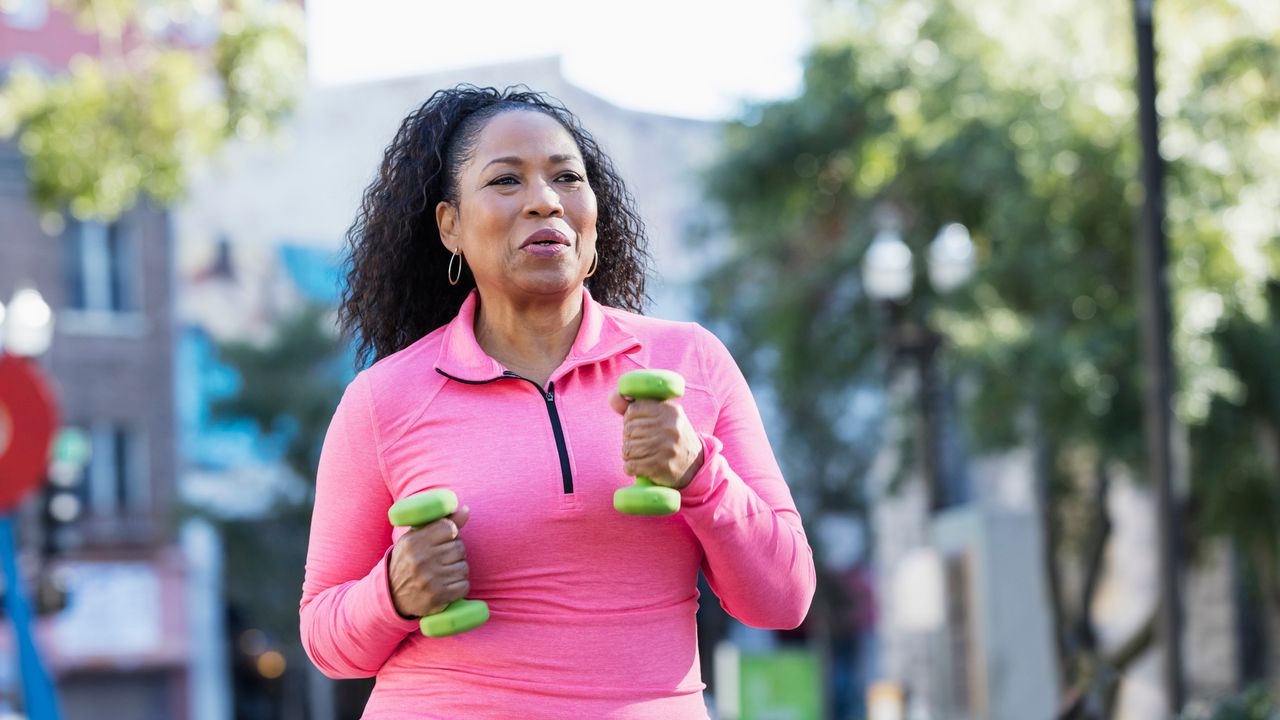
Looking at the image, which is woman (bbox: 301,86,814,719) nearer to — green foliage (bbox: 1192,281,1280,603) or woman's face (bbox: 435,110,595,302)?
woman's face (bbox: 435,110,595,302)

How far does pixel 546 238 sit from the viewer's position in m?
2.47

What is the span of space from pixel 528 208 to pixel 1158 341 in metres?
7.82

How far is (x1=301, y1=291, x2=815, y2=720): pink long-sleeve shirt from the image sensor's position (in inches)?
91.9

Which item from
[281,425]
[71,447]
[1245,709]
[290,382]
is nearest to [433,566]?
[1245,709]

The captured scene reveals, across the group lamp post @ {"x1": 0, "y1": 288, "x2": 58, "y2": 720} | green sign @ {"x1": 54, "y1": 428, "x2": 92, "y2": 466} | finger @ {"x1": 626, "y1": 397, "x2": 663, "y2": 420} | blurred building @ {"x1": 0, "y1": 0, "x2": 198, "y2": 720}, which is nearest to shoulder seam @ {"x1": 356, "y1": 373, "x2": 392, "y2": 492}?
finger @ {"x1": 626, "y1": 397, "x2": 663, "y2": 420}

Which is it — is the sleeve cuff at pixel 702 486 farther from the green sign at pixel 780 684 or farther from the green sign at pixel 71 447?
the green sign at pixel 780 684

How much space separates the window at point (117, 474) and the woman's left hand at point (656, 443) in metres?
27.6

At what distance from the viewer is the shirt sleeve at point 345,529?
2467mm

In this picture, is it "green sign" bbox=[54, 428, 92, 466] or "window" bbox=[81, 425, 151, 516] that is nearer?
"green sign" bbox=[54, 428, 92, 466]

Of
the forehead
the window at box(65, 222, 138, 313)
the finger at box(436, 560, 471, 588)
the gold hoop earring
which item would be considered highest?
the window at box(65, 222, 138, 313)

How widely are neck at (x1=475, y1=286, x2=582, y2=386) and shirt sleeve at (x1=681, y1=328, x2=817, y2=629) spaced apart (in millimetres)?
201

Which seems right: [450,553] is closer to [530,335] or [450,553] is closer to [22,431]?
[530,335]

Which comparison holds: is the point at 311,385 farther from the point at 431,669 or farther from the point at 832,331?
the point at 431,669

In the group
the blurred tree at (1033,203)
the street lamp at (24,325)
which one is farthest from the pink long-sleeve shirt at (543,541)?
the street lamp at (24,325)
